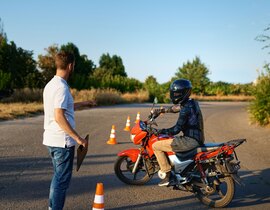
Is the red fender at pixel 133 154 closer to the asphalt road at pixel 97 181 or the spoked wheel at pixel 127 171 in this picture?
the spoked wheel at pixel 127 171

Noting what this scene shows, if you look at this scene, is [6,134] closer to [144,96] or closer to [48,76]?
[48,76]

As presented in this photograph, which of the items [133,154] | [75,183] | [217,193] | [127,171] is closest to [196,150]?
[217,193]

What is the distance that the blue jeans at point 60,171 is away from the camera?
445 centimetres


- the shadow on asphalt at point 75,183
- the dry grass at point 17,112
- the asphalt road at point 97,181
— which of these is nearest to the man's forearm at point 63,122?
the asphalt road at point 97,181

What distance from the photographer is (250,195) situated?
637 cm

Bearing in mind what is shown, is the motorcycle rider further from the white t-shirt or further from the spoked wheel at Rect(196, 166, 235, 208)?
the white t-shirt

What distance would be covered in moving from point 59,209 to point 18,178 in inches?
103

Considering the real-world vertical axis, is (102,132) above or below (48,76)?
below

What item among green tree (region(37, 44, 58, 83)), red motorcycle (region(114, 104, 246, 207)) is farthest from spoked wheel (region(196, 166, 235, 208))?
green tree (region(37, 44, 58, 83))

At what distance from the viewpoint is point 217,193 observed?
6.06 m

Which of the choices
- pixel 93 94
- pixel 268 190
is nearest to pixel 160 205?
pixel 268 190

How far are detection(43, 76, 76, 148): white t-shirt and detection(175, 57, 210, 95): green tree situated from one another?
6490 cm

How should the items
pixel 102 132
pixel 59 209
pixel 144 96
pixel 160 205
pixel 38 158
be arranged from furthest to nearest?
pixel 144 96 → pixel 102 132 → pixel 38 158 → pixel 160 205 → pixel 59 209

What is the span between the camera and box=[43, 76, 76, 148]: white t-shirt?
4.32 metres
